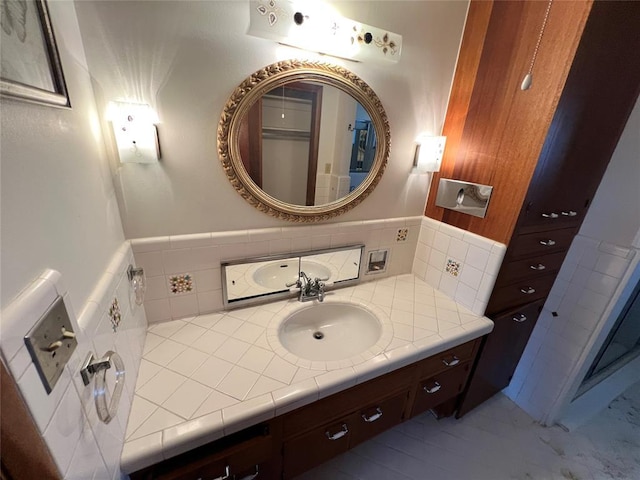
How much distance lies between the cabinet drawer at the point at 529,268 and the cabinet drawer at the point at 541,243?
0.11ft

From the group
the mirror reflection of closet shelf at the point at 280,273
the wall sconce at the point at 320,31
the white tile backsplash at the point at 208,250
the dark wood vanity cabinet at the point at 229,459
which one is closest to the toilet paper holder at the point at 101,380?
the dark wood vanity cabinet at the point at 229,459

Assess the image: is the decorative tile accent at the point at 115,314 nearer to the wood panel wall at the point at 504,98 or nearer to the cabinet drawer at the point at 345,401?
the cabinet drawer at the point at 345,401

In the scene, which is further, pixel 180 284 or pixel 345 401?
pixel 180 284

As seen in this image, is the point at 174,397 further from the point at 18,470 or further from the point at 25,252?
the point at 25,252

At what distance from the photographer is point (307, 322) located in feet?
4.24

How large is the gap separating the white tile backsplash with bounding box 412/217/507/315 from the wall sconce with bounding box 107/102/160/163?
1339 millimetres

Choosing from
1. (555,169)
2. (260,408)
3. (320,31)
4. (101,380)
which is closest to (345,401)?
(260,408)

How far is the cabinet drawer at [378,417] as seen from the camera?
1.07m

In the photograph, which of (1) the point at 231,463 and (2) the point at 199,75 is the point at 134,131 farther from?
(1) the point at 231,463

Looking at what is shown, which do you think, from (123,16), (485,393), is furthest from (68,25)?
(485,393)

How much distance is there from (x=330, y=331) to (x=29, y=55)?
127 cm

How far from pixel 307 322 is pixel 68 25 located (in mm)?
1267

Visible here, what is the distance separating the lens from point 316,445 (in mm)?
996

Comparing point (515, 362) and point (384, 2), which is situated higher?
point (384, 2)
